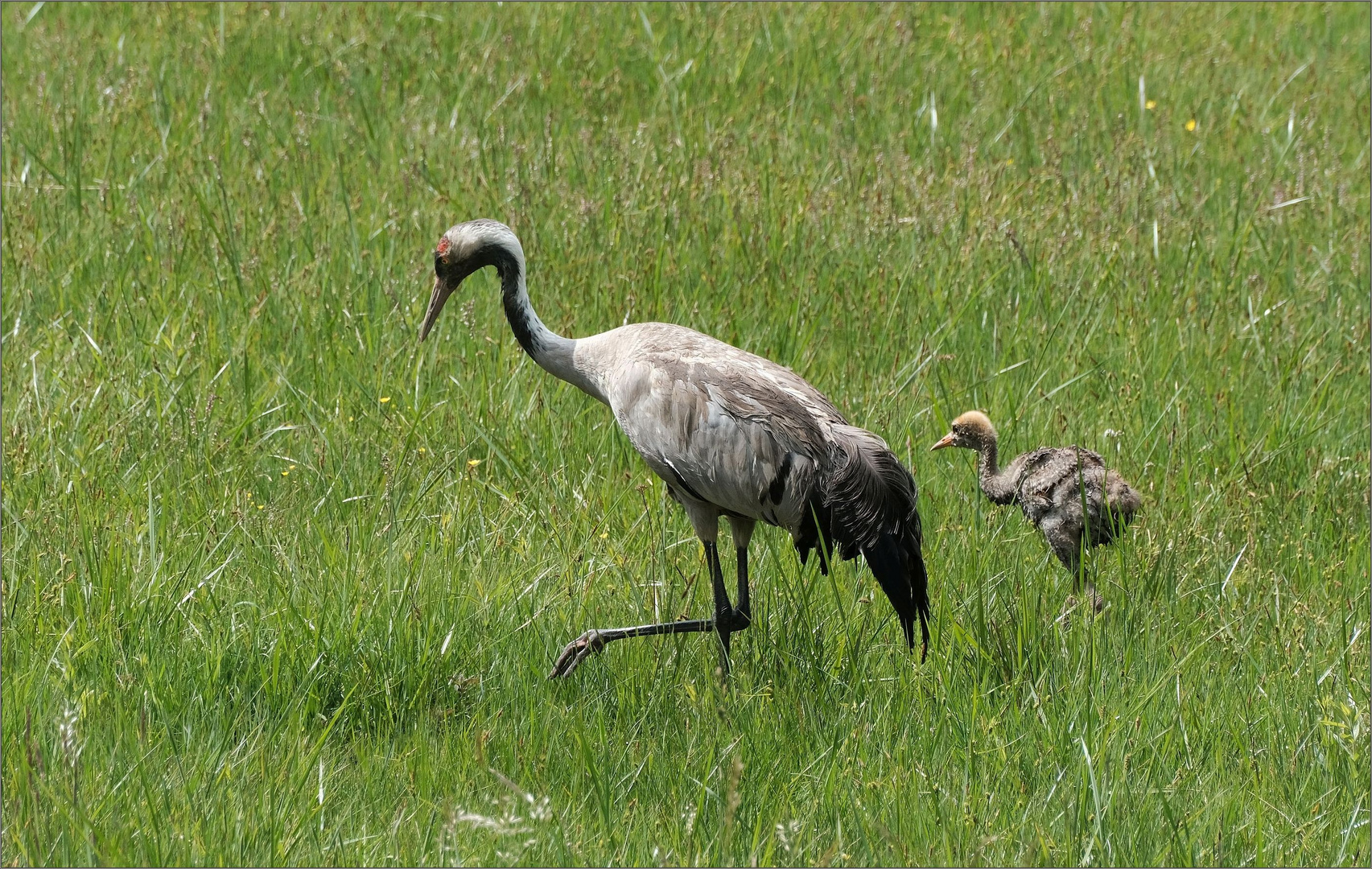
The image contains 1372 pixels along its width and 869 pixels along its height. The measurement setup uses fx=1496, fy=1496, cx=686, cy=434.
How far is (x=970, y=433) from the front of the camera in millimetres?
5090

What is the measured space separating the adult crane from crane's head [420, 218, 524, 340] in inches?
15.0

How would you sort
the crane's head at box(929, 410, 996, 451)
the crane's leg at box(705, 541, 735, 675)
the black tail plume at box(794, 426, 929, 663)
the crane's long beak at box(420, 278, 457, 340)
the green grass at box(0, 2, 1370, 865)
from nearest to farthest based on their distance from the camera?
→ the green grass at box(0, 2, 1370, 865)
the black tail plume at box(794, 426, 929, 663)
the crane's leg at box(705, 541, 735, 675)
the crane's long beak at box(420, 278, 457, 340)
the crane's head at box(929, 410, 996, 451)

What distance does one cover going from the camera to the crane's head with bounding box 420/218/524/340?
473 cm

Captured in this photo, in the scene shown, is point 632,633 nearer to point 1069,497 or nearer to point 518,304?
point 518,304

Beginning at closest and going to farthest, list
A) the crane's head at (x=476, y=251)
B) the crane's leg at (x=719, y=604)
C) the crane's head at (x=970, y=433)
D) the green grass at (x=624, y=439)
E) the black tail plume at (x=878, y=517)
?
1. the green grass at (x=624, y=439)
2. the black tail plume at (x=878, y=517)
3. the crane's leg at (x=719, y=604)
4. the crane's head at (x=476, y=251)
5. the crane's head at (x=970, y=433)

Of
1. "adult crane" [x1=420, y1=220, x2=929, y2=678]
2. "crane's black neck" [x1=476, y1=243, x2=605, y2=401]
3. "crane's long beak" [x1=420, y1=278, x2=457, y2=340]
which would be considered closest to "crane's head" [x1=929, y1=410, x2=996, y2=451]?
"adult crane" [x1=420, y1=220, x2=929, y2=678]

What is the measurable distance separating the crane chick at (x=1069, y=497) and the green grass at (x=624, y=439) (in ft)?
0.46

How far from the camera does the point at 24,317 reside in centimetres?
594

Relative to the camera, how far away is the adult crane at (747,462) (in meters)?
4.21

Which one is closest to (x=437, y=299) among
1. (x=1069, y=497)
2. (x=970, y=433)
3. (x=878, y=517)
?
(x=878, y=517)

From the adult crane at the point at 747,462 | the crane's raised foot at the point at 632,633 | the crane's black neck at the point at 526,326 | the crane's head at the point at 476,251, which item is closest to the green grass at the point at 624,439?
the crane's raised foot at the point at 632,633

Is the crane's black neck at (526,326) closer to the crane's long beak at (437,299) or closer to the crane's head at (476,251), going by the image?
the crane's head at (476,251)

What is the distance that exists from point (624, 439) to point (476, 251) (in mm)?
1025

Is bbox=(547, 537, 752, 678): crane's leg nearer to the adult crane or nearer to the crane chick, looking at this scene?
the adult crane
